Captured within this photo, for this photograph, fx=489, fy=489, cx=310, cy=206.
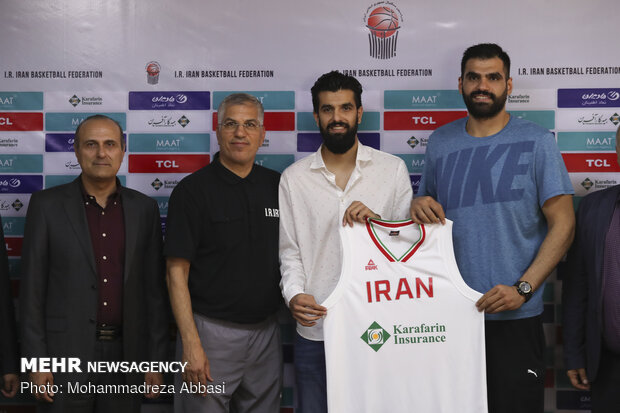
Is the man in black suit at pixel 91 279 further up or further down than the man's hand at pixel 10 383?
further up

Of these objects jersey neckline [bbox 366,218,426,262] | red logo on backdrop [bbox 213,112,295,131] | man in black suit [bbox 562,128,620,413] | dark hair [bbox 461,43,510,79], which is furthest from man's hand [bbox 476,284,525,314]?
red logo on backdrop [bbox 213,112,295,131]

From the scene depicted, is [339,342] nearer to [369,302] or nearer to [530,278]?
[369,302]

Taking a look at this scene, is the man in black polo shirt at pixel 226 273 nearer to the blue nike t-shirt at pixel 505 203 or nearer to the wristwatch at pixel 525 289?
the blue nike t-shirt at pixel 505 203

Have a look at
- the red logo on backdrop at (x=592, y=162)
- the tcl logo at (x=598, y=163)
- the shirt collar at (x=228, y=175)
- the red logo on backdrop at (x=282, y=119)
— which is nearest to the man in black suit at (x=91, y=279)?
the shirt collar at (x=228, y=175)

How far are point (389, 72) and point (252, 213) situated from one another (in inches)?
49.0

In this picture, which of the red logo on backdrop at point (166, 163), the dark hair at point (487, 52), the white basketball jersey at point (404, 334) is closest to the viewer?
the white basketball jersey at point (404, 334)

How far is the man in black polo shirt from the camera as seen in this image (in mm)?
2264

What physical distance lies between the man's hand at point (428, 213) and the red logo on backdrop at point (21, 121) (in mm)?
2325

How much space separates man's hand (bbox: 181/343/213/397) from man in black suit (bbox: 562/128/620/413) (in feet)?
5.70

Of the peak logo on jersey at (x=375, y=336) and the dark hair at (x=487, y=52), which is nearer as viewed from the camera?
the peak logo on jersey at (x=375, y=336)

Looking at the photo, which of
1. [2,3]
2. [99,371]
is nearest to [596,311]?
[99,371]

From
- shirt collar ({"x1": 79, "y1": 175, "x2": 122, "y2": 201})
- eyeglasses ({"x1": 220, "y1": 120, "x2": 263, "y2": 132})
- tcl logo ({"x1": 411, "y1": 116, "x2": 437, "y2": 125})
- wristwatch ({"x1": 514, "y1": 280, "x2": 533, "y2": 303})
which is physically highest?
tcl logo ({"x1": 411, "y1": 116, "x2": 437, "y2": 125})

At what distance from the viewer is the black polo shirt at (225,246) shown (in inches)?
90.0

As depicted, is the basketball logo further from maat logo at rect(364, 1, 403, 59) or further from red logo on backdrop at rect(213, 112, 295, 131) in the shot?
red logo on backdrop at rect(213, 112, 295, 131)
